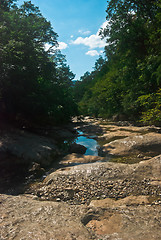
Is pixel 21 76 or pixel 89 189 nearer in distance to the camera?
pixel 89 189

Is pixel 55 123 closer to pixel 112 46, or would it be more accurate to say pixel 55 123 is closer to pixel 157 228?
pixel 112 46

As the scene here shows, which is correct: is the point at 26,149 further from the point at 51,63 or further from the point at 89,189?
the point at 51,63

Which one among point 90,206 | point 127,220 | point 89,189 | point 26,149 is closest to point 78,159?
point 26,149

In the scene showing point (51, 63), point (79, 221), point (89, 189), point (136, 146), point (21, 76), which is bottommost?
point (89, 189)

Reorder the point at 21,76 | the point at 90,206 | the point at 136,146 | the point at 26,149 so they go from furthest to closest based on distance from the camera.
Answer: the point at 21,76 → the point at 136,146 → the point at 26,149 → the point at 90,206

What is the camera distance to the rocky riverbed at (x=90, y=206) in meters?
2.35

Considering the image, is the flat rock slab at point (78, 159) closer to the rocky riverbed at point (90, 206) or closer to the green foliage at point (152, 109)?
the rocky riverbed at point (90, 206)

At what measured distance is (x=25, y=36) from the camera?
1108cm

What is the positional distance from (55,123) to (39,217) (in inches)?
600

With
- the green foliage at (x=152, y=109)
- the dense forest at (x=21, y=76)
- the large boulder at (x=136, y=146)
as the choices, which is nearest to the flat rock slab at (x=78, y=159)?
the large boulder at (x=136, y=146)

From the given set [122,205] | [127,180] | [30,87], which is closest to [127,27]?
[30,87]

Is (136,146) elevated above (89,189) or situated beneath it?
elevated above

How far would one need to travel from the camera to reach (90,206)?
3.36 metres

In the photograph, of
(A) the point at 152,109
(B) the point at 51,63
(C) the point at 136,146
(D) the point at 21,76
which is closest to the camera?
(C) the point at 136,146
